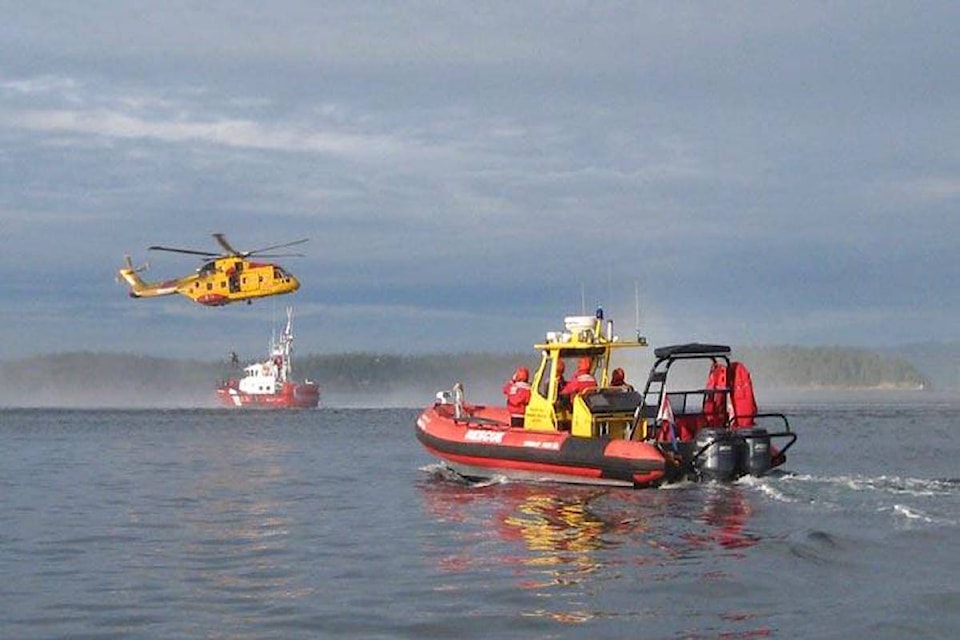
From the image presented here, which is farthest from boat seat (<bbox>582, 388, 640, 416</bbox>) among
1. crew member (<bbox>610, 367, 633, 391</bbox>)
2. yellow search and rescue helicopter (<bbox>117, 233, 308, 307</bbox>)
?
yellow search and rescue helicopter (<bbox>117, 233, 308, 307</bbox>)

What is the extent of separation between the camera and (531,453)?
24.5m

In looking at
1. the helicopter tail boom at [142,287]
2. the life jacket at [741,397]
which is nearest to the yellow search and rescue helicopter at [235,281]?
the helicopter tail boom at [142,287]

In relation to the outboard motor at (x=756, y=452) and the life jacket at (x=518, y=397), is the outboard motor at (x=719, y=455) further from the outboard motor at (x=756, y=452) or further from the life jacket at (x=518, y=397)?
the life jacket at (x=518, y=397)

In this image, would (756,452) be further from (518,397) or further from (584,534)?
(584,534)

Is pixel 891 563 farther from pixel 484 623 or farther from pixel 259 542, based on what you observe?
pixel 259 542

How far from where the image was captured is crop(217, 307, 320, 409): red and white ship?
311 feet

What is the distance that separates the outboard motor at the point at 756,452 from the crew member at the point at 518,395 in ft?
16.2

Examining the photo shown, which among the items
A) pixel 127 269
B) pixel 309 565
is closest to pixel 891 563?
pixel 309 565

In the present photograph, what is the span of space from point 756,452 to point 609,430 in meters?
3.08

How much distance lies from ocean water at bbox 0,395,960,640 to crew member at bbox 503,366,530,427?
152 centimetres

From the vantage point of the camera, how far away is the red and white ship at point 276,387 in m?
94.9

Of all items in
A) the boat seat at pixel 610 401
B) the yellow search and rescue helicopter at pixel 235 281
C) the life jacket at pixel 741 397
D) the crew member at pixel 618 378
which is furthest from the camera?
the yellow search and rescue helicopter at pixel 235 281

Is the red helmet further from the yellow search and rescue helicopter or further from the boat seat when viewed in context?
the yellow search and rescue helicopter

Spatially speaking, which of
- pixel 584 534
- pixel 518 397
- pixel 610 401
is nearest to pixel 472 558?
pixel 584 534
